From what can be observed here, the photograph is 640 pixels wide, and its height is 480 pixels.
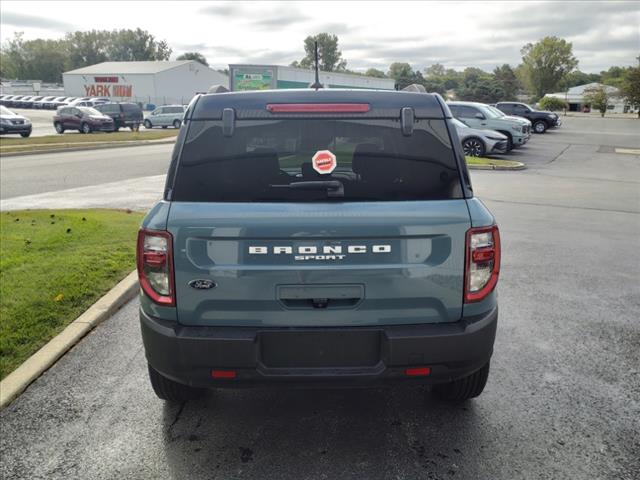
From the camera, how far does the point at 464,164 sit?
112 inches

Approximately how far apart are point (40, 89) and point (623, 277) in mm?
104016

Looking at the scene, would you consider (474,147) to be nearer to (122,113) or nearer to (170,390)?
(170,390)

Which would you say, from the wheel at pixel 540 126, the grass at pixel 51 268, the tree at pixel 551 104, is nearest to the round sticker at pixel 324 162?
the grass at pixel 51 268

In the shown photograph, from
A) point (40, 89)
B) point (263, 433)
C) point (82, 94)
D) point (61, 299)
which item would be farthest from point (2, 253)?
point (40, 89)

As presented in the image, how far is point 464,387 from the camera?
129 inches

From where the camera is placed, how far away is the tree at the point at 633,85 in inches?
2783

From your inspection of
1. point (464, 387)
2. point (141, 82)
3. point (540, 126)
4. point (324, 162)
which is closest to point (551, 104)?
point (540, 126)

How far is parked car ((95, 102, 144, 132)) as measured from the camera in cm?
3453

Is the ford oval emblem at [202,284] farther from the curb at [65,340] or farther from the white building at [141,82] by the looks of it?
the white building at [141,82]

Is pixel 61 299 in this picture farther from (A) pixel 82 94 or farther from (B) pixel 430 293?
(A) pixel 82 94

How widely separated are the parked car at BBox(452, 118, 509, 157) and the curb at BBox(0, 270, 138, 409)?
53.0 ft

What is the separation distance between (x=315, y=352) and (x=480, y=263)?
0.94 m

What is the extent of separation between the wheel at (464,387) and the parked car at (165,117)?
3793cm

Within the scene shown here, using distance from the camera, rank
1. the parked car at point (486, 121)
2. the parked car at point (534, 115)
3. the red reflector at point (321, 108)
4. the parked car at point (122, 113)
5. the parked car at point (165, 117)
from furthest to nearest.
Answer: the parked car at point (165, 117)
the parked car at point (534, 115)
the parked car at point (122, 113)
the parked car at point (486, 121)
the red reflector at point (321, 108)
